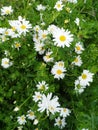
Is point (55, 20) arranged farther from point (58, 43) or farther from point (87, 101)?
point (87, 101)

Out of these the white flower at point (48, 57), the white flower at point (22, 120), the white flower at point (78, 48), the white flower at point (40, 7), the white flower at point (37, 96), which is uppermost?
the white flower at point (40, 7)

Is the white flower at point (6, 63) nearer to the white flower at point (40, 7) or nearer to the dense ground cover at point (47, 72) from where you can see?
the dense ground cover at point (47, 72)

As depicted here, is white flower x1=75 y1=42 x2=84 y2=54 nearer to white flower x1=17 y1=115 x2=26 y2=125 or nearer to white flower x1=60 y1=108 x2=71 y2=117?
white flower x1=60 y1=108 x2=71 y2=117

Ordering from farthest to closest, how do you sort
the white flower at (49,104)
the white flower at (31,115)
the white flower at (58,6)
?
1. the white flower at (58,6)
2. the white flower at (31,115)
3. the white flower at (49,104)

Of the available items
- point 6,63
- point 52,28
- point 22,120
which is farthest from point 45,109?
point 52,28

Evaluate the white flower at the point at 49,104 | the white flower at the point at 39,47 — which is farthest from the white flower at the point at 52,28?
the white flower at the point at 49,104

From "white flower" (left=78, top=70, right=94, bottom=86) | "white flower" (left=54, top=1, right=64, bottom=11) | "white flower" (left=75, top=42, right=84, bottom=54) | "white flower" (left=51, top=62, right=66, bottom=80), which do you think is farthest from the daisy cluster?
"white flower" (left=54, top=1, right=64, bottom=11)

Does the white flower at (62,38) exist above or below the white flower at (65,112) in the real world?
above
